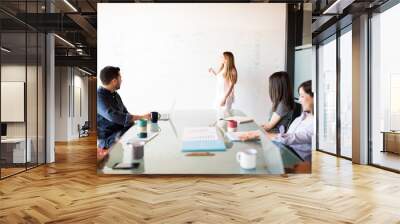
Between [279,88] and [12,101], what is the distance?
4340mm

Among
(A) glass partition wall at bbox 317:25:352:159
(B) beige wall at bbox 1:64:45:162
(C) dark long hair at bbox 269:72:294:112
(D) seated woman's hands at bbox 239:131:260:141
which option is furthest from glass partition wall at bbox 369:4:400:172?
(B) beige wall at bbox 1:64:45:162

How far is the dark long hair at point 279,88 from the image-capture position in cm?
539

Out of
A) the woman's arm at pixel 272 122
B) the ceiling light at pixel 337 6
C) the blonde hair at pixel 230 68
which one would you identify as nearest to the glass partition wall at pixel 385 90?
the ceiling light at pixel 337 6

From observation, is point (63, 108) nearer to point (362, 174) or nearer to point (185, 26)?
point (185, 26)

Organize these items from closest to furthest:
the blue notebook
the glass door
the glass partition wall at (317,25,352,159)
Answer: the blue notebook < the glass partition wall at (317,25,352,159) < the glass door

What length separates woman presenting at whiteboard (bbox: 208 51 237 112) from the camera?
537 cm

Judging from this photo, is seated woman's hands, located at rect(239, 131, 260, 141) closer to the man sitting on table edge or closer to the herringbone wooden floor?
the herringbone wooden floor

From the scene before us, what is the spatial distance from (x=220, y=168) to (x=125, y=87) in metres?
1.87

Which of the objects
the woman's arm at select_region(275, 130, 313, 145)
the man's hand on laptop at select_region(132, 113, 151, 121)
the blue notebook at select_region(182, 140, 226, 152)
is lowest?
the blue notebook at select_region(182, 140, 226, 152)

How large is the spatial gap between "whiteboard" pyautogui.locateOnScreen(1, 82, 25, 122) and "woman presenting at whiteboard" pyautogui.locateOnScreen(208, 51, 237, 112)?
3.19 m

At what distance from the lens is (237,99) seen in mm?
5391

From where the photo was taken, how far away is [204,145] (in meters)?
5.23

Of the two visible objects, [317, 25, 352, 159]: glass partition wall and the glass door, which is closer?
[317, 25, 352, 159]: glass partition wall

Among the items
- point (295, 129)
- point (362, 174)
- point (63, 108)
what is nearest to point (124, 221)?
point (295, 129)
